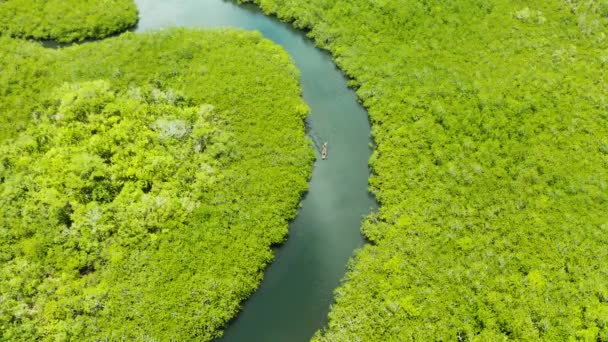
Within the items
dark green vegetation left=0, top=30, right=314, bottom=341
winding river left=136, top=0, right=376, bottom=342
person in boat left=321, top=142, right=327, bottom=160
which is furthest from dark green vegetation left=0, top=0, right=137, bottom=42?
person in boat left=321, top=142, right=327, bottom=160

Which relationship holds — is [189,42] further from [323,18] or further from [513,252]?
[513,252]

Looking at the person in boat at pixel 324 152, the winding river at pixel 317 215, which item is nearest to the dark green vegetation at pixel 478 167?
the winding river at pixel 317 215

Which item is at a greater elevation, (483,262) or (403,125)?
(403,125)

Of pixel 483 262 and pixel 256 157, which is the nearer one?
pixel 483 262

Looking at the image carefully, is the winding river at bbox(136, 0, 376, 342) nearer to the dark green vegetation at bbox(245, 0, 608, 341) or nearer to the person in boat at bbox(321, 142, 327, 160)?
the person in boat at bbox(321, 142, 327, 160)

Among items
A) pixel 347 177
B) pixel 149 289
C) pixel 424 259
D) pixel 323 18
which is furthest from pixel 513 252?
pixel 323 18

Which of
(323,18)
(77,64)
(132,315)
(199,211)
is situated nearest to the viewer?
(132,315)

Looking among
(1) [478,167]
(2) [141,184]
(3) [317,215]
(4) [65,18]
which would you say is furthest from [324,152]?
(4) [65,18]

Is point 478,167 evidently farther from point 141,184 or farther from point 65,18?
point 65,18
